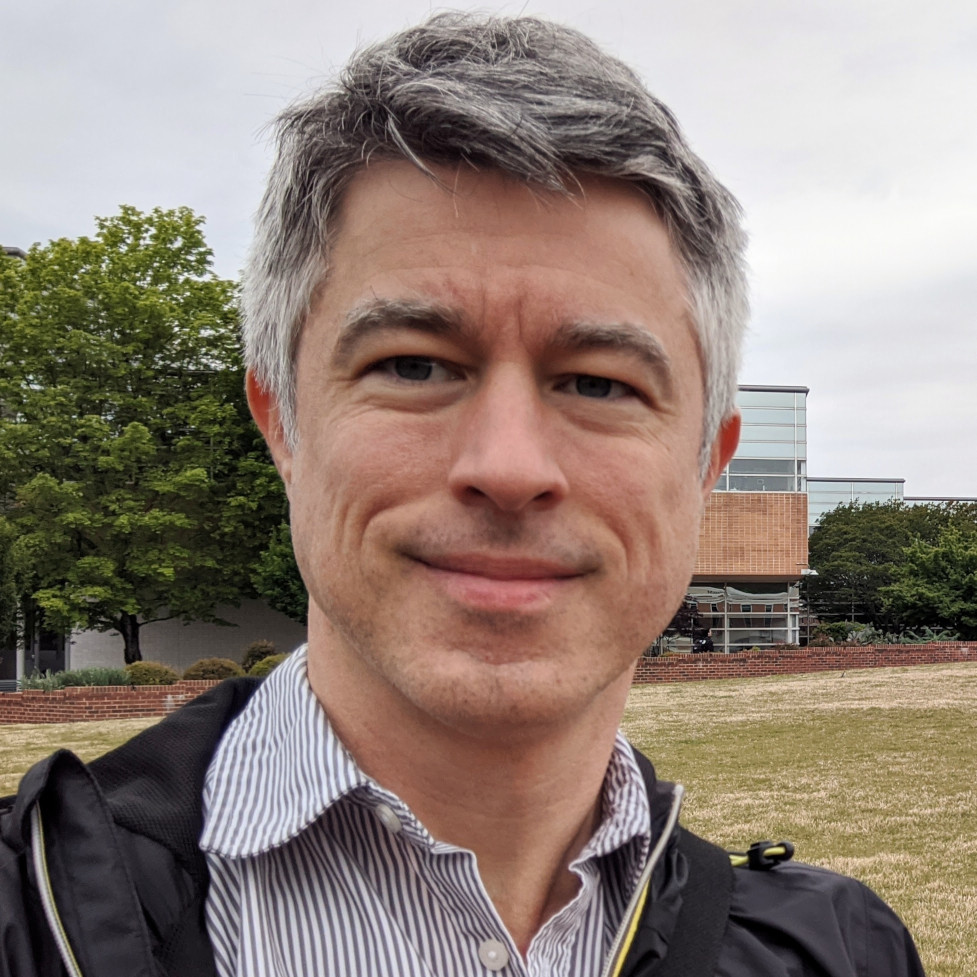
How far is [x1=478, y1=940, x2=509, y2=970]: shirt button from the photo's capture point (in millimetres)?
1433

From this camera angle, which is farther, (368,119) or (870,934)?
(870,934)

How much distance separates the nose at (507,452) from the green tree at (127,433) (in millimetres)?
27313

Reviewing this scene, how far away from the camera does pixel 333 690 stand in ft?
5.19

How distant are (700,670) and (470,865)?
23.6m

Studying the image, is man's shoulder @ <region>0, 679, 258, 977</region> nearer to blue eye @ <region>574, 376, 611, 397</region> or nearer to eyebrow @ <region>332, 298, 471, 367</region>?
eyebrow @ <region>332, 298, 471, 367</region>

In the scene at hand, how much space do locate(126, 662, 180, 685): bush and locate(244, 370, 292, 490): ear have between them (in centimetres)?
2002

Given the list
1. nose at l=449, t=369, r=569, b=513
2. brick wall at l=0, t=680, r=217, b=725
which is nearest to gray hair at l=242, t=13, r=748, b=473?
nose at l=449, t=369, r=569, b=513

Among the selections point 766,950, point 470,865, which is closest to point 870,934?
point 766,950

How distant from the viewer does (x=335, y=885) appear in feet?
4.81

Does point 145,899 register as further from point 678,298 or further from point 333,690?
point 678,298

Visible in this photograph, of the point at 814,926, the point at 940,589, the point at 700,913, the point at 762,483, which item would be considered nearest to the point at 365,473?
the point at 700,913

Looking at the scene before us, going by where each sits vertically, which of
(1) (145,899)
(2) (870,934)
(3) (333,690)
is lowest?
(2) (870,934)

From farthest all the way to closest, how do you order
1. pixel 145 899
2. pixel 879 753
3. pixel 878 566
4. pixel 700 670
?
pixel 878 566 < pixel 700 670 < pixel 879 753 < pixel 145 899

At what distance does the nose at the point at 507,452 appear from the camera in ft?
4.33
